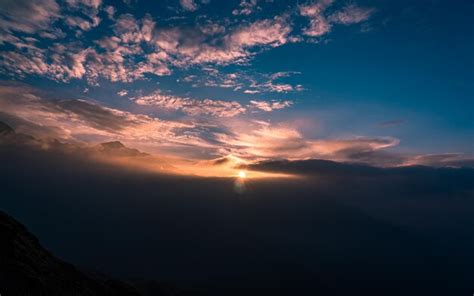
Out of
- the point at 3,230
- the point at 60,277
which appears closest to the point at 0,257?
the point at 3,230

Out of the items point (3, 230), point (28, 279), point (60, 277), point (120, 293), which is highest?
point (3, 230)

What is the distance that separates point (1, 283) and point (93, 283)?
33.0 m

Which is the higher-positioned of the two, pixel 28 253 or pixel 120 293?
pixel 28 253

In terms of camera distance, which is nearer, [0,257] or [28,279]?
[28,279]

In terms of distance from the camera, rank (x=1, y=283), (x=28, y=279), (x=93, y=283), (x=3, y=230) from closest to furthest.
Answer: (x=1, y=283) → (x=28, y=279) → (x=3, y=230) → (x=93, y=283)

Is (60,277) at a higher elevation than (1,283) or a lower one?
lower

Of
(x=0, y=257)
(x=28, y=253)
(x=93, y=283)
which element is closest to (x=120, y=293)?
(x=93, y=283)

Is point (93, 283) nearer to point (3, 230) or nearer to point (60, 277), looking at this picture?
point (60, 277)

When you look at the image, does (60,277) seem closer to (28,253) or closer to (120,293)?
(28,253)

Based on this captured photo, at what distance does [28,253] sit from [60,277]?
21.5ft

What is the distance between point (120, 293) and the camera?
61.0 m

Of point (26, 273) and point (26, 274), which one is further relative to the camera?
point (26, 273)

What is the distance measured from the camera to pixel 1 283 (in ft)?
94.2

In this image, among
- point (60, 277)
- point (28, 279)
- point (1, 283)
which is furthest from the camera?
point (60, 277)
